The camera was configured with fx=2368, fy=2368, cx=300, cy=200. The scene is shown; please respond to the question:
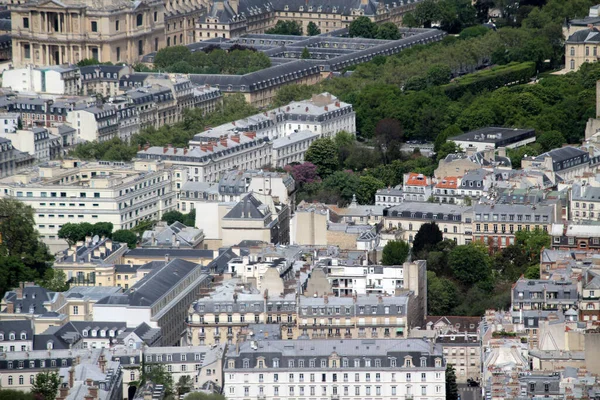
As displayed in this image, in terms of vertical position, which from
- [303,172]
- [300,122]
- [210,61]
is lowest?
[303,172]

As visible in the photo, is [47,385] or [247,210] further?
[247,210]

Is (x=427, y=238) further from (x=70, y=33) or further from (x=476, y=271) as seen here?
(x=70, y=33)

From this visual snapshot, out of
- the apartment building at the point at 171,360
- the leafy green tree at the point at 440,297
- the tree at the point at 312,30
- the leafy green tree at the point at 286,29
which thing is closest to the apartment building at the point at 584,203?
the leafy green tree at the point at 440,297

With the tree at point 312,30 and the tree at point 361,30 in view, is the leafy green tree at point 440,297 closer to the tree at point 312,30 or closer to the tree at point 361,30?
the tree at point 361,30

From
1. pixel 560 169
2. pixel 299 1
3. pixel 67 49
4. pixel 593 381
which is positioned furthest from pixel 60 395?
pixel 299 1

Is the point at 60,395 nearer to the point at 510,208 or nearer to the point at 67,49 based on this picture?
the point at 510,208

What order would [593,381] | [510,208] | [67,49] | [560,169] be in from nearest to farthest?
[593,381]
[510,208]
[560,169]
[67,49]

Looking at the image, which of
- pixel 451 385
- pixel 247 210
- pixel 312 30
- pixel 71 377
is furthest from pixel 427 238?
pixel 312 30
